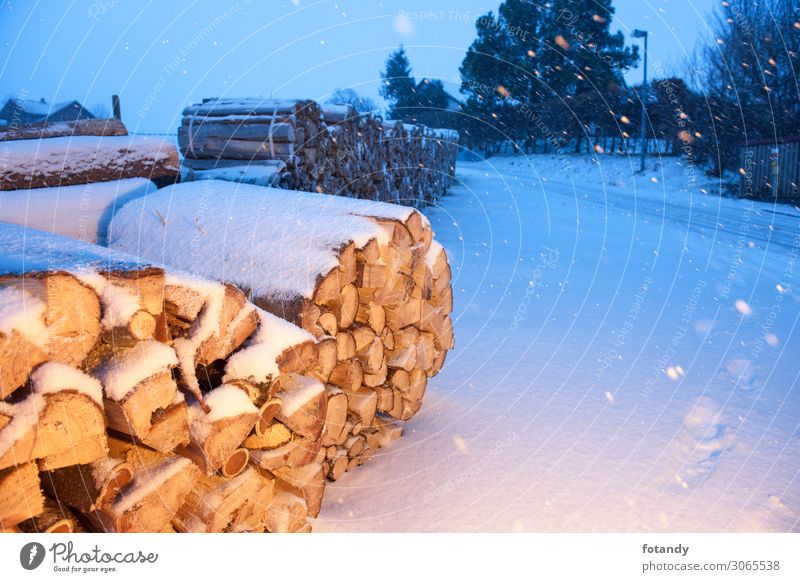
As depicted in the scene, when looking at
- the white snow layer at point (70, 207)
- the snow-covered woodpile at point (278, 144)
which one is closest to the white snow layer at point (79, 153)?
the white snow layer at point (70, 207)

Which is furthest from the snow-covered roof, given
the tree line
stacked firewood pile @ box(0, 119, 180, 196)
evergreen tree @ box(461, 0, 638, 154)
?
stacked firewood pile @ box(0, 119, 180, 196)

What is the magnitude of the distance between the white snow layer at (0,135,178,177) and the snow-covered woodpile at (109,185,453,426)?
0.87 m

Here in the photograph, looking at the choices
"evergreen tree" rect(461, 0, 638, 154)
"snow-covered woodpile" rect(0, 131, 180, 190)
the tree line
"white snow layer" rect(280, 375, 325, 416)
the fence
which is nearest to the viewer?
"white snow layer" rect(280, 375, 325, 416)

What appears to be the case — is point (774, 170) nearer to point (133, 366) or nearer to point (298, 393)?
point (298, 393)

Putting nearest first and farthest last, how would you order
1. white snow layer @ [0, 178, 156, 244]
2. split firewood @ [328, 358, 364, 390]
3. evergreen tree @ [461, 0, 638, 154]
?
split firewood @ [328, 358, 364, 390] → white snow layer @ [0, 178, 156, 244] → evergreen tree @ [461, 0, 638, 154]

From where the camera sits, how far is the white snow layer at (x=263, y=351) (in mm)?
2043

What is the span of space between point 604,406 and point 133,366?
9.29 ft

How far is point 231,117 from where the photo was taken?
6.11 metres

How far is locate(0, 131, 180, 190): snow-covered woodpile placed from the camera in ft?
12.5

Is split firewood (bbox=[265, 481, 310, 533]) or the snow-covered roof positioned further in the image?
the snow-covered roof

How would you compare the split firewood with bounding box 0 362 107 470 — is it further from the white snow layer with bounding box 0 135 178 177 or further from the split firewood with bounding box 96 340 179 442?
the white snow layer with bounding box 0 135 178 177

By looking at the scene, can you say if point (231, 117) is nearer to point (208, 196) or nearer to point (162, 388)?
point (208, 196)
